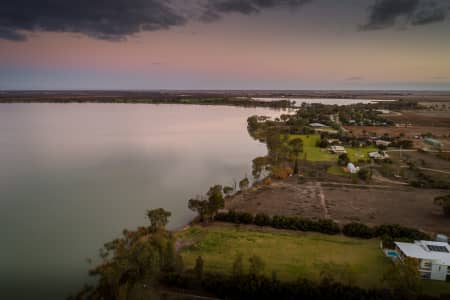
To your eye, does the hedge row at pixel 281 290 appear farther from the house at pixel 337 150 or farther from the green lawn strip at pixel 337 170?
the house at pixel 337 150

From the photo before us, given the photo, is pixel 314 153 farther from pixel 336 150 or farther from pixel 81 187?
pixel 81 187

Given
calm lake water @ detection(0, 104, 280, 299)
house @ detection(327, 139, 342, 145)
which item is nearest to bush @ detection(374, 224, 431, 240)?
calm lake water @ detection(0, 104, 280, 299)

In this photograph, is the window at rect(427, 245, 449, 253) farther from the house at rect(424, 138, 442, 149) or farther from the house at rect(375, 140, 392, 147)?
the house at rect(424, 138, 442, 149)

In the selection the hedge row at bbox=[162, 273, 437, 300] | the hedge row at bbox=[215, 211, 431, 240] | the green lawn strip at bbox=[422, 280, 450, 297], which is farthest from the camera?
the hedge row at bbox=[215, 211, 431, 240]

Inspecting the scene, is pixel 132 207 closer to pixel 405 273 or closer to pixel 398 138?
pixel 405 273

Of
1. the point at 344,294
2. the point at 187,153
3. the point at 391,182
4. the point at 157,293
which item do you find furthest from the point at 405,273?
the point at 187,153

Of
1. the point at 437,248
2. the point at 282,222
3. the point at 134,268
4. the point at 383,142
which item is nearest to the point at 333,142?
the point at 383,142
